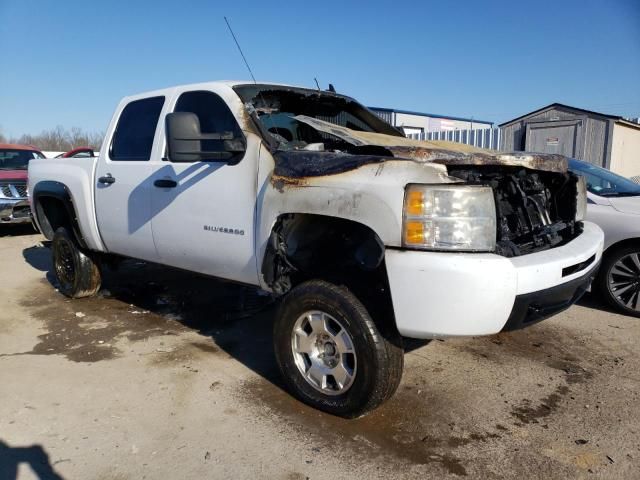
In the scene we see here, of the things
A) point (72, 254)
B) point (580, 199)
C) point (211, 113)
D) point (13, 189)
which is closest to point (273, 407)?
point (211, 113)

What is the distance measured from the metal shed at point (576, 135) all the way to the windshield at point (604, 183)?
9.09 m

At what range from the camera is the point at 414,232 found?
2.52 m

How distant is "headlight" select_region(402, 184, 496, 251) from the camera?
2.50 m

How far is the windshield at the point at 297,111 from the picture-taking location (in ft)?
12.1

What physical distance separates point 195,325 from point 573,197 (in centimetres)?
338

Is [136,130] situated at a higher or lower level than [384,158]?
higher

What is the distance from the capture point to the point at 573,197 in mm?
3633

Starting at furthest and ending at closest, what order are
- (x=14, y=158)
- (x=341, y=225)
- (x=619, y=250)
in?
(x=14, y=158), (x=619, y=250), (x=341, y=225)

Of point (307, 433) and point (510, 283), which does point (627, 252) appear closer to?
point (510, 283)

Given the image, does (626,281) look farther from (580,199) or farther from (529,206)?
(529,206)

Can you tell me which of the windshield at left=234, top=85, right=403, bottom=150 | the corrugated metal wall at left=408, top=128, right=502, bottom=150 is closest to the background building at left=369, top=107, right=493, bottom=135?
the corrugated metal wall at left=408, top=128, right=502, bottom=150

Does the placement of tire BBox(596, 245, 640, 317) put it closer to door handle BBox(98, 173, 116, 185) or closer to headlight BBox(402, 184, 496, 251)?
headlight BBox(402, 184, 496, 251)

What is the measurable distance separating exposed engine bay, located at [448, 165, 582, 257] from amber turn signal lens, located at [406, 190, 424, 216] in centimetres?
38

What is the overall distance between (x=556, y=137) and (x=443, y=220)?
13475 millimetres
